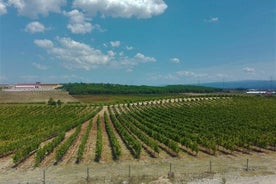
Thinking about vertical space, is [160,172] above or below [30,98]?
below

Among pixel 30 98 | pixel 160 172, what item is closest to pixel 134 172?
pixel 160 172

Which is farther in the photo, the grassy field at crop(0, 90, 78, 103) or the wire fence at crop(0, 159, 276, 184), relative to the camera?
the grassy field at crop(0, 90, 78, 103)

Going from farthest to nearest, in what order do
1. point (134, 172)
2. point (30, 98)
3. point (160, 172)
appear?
point (30, 98), point (134, 172), point (160, 172)

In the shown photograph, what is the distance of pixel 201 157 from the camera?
40.4 meters

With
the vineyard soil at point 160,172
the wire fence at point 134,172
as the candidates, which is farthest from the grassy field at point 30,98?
the wire fence at point 134,172

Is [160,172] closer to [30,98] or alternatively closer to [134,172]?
[134,172]

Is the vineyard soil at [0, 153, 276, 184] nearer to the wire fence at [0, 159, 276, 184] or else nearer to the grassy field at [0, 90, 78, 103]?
the wire fence at [0, 159, 276, 184]

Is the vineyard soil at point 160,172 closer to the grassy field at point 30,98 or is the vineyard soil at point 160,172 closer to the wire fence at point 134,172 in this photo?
the wire fence at point 134,172

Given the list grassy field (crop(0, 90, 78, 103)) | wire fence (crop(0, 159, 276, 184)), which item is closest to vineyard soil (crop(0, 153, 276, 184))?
wire fence (crop(0, 159, 276, 184))

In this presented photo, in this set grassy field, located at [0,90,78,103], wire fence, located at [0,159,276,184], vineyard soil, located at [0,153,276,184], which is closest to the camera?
vineyard soil, located at [0,153,276,184]

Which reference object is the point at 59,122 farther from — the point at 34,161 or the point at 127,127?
the point at 34,161

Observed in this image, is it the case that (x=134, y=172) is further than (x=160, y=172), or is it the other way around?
(x=134, y=172)

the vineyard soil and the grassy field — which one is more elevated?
the grassy field

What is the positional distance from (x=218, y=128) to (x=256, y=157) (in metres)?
21.0
